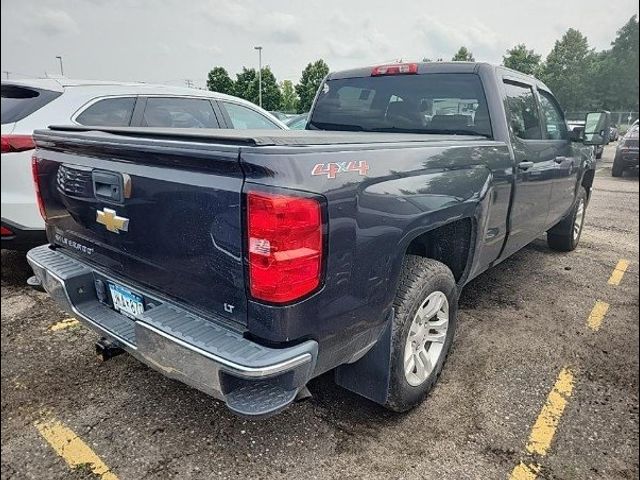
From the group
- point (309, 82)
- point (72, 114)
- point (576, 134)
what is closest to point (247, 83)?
point (309, 82)

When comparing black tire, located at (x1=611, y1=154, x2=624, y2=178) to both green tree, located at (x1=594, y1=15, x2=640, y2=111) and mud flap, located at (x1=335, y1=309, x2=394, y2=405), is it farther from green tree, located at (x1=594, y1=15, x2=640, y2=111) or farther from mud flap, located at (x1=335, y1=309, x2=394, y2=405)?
mud flap, located at (x1=335, y1=309, x2=394, y2=405)

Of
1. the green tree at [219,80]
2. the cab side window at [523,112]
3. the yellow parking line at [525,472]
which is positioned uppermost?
the green tree at [219,80]

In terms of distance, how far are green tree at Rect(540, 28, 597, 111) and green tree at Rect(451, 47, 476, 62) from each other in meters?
0.50

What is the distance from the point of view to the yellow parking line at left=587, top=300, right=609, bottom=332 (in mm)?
3623

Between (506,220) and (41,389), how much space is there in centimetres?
307

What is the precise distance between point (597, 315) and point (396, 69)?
8.38 ft

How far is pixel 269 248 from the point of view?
5.40ft

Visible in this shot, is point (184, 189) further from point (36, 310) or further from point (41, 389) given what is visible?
point (36, 310)

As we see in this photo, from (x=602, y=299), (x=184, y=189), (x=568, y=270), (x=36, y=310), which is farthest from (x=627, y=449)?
(x=36, y=310)

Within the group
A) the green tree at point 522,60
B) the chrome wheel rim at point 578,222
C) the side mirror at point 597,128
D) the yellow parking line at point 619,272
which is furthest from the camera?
the chrome wheel rim at point 578,222

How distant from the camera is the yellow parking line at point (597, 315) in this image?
3623 millimetres

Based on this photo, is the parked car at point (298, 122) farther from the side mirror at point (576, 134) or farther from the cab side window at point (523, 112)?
the side mirror at point (576, 134)

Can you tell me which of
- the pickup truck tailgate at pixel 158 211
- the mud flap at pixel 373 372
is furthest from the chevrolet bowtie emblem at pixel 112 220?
the mud flap at pixel 373 372

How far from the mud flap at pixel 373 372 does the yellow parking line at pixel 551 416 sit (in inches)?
30.7
